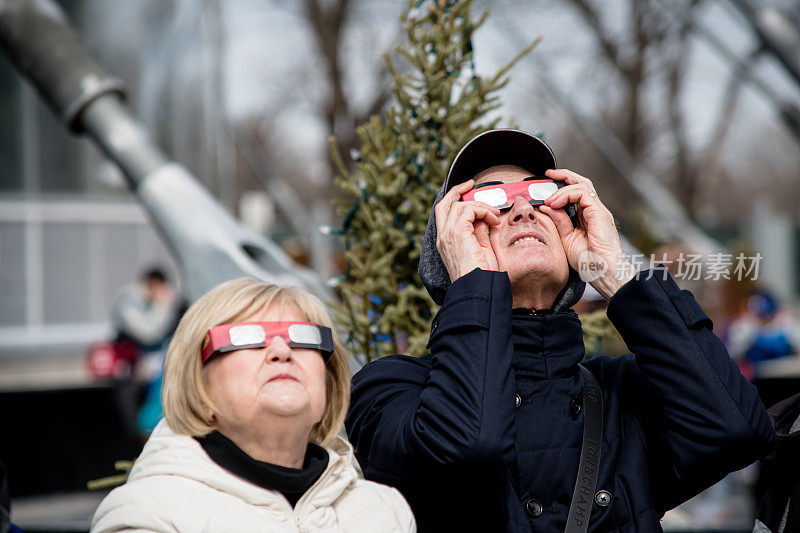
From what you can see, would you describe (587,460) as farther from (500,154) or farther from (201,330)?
(201,330)

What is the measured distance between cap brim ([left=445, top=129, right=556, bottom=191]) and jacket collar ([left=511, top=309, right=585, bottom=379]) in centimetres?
43

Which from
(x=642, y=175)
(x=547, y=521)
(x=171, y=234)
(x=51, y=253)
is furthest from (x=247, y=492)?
(x=642, y=175)

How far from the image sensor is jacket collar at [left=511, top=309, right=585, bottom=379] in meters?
2.21

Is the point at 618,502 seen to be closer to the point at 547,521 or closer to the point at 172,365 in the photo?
the point at 547,521

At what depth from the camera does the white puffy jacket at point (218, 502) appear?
6.09ft

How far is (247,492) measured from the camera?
6.36 feet

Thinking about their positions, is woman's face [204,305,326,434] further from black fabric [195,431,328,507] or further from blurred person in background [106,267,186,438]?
blurred person in background [106,267,186,438]

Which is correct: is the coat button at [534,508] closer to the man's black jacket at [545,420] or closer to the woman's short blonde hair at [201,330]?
the man's black jacket at [545,420]

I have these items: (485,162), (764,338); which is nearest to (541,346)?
(485,162)

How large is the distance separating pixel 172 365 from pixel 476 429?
73cm

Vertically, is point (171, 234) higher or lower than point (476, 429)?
higher

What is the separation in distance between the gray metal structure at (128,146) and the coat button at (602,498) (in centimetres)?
180

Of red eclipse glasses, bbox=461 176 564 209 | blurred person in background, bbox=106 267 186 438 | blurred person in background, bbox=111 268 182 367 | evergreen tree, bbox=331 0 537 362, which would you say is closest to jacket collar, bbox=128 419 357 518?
red eclipse glasses, bbox=461 176 564 209

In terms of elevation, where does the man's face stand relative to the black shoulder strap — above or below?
above
